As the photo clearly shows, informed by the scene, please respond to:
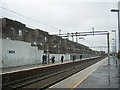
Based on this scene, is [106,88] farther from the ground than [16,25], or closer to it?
closer to it

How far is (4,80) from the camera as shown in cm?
1243

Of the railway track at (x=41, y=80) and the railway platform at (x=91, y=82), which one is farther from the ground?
the railway platform at (x=91, y=82)

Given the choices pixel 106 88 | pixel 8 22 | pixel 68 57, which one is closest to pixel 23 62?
pixel 8 22

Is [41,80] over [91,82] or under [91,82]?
under

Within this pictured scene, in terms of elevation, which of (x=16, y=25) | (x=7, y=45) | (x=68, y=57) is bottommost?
(x=68, y=57)

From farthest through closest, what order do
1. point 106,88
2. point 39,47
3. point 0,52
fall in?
1. point 39,47
2. point 0,52
3. point 106,88

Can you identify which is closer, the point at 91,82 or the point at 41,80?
the point at 91,82

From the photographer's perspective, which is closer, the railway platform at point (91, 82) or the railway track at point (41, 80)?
the railway platform at point (91, 82)

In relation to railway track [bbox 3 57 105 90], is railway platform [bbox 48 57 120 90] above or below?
above

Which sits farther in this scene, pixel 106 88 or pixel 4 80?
pixel 4 80

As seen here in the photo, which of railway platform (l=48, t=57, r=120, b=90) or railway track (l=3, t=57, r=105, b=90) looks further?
railway track (l=3, t=57, r=105, b=90)

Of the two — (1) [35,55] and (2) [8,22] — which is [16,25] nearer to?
(2) [8,22]

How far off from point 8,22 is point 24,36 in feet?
32.0

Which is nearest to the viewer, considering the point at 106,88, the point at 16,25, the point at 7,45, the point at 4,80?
the point at 106,88
